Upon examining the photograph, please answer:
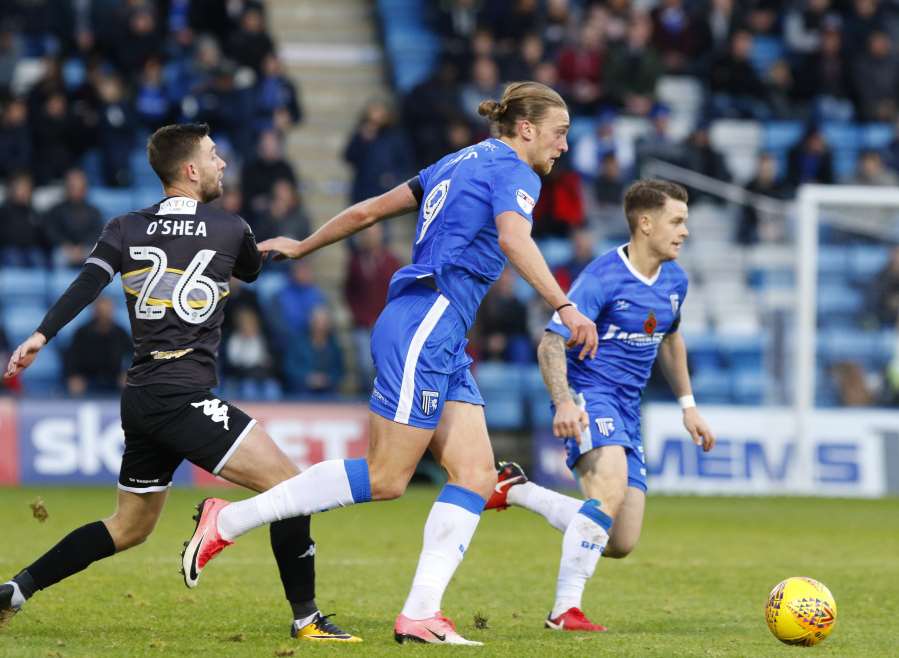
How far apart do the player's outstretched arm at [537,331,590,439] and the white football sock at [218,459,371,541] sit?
0.84 metres

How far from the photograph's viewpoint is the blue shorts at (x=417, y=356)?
633 cm

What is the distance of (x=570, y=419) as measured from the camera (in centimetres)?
638

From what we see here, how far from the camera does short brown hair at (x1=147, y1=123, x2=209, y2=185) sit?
6754 millimetres

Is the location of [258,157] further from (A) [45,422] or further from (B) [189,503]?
(B) [189,503]

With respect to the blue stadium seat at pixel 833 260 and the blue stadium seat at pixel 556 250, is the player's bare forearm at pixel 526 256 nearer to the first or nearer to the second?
the blue stadium seat at pixel 833 260

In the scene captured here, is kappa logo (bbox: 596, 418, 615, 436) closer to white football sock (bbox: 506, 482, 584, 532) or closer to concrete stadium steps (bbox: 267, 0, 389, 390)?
white football sock (bbox: 506, 482, 584, 532)

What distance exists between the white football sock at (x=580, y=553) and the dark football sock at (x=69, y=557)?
6.85 ft

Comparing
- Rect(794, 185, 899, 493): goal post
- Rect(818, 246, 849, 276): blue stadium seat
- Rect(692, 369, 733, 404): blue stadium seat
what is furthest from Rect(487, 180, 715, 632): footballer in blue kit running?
Rect(818, 246, 849, 276): blue stadium seat

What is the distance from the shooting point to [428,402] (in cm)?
634

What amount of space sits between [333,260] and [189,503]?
5.96 metres

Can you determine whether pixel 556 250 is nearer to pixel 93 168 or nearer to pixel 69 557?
pixel 93 168

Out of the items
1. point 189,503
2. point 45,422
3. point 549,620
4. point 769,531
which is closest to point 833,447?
point 769,531

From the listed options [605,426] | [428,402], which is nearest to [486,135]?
[605,426]

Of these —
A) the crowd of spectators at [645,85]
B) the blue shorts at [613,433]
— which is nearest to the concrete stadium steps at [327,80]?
the crowd of spectators at [645,85]
